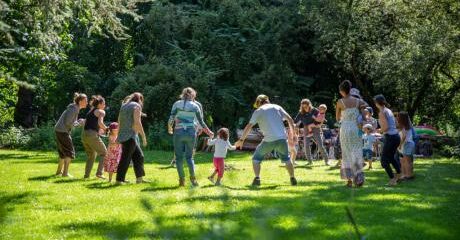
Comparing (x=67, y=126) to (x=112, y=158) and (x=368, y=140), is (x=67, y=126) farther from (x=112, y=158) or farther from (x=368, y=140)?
(x=368, y=140)

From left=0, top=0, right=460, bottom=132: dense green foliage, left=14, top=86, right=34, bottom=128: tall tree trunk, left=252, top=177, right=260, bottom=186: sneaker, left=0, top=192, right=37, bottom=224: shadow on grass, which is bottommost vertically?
left=0, top=192, right=37, bottom=224: shadow on grass

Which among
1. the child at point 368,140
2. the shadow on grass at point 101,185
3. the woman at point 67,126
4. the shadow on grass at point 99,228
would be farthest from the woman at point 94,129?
the child at point 368,140

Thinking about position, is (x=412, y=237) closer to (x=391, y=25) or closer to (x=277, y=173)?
(x=277, y=173)

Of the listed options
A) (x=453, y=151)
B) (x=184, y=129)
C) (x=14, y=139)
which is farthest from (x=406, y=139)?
(x=14, y=139)

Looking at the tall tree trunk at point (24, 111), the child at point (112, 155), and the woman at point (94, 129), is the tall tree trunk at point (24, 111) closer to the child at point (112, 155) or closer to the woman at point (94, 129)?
the child at point (112, 155)

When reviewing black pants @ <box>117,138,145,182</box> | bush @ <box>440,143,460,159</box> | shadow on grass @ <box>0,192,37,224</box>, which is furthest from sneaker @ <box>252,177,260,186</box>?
bush @ <box>440,143,460,159</box>

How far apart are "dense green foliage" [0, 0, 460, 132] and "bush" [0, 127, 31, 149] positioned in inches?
87.8

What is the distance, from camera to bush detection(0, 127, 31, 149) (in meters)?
26.8

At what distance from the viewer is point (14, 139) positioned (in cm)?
2694

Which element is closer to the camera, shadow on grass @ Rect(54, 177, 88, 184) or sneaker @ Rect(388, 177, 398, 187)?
sneaker @ Rect(388, 177, 398, 187)

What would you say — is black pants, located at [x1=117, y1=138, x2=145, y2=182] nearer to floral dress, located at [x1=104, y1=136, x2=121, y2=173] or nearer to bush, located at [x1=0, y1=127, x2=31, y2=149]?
floral dress, located at [x1=104, y1=136, x2=121, y2=173]

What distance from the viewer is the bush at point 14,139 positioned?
1054 inches

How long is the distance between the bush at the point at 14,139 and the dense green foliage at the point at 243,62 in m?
2.23

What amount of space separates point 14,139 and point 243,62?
40.8 feet
